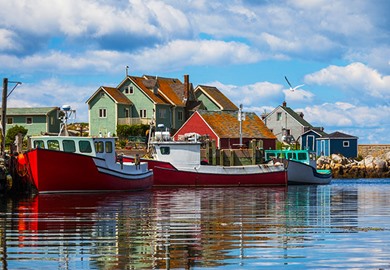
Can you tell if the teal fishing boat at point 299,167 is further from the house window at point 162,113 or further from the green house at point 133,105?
the green house at point 133,105

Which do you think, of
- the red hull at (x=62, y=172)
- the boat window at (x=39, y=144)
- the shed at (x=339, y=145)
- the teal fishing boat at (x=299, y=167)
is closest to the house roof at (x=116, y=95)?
the shed at (x=339, y=145)

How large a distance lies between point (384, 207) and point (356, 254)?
558 inches

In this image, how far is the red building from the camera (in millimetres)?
68688

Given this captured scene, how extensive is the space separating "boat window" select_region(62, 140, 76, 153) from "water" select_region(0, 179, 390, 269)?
1028 centimetres

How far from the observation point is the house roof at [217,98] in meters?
88.2

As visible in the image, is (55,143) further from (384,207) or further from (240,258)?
(240,258)

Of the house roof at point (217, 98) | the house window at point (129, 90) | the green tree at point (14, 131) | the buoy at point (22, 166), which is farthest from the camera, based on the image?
the house roof at point (217, 98)

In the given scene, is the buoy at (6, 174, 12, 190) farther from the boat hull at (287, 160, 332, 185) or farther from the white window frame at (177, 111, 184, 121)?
the white window frame at (177, 111, 184, 121)

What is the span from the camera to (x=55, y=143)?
35.5 m

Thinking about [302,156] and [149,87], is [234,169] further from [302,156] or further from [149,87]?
[149,87]

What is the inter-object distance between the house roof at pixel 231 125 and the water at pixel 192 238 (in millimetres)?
43959

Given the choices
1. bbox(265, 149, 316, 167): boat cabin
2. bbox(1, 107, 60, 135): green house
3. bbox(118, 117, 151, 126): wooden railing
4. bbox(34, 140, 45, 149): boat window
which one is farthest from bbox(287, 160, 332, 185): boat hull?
bbox(1, 107, 60, 135): green house

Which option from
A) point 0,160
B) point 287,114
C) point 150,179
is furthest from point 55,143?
point 287,114

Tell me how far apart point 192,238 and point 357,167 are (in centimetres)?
6310
